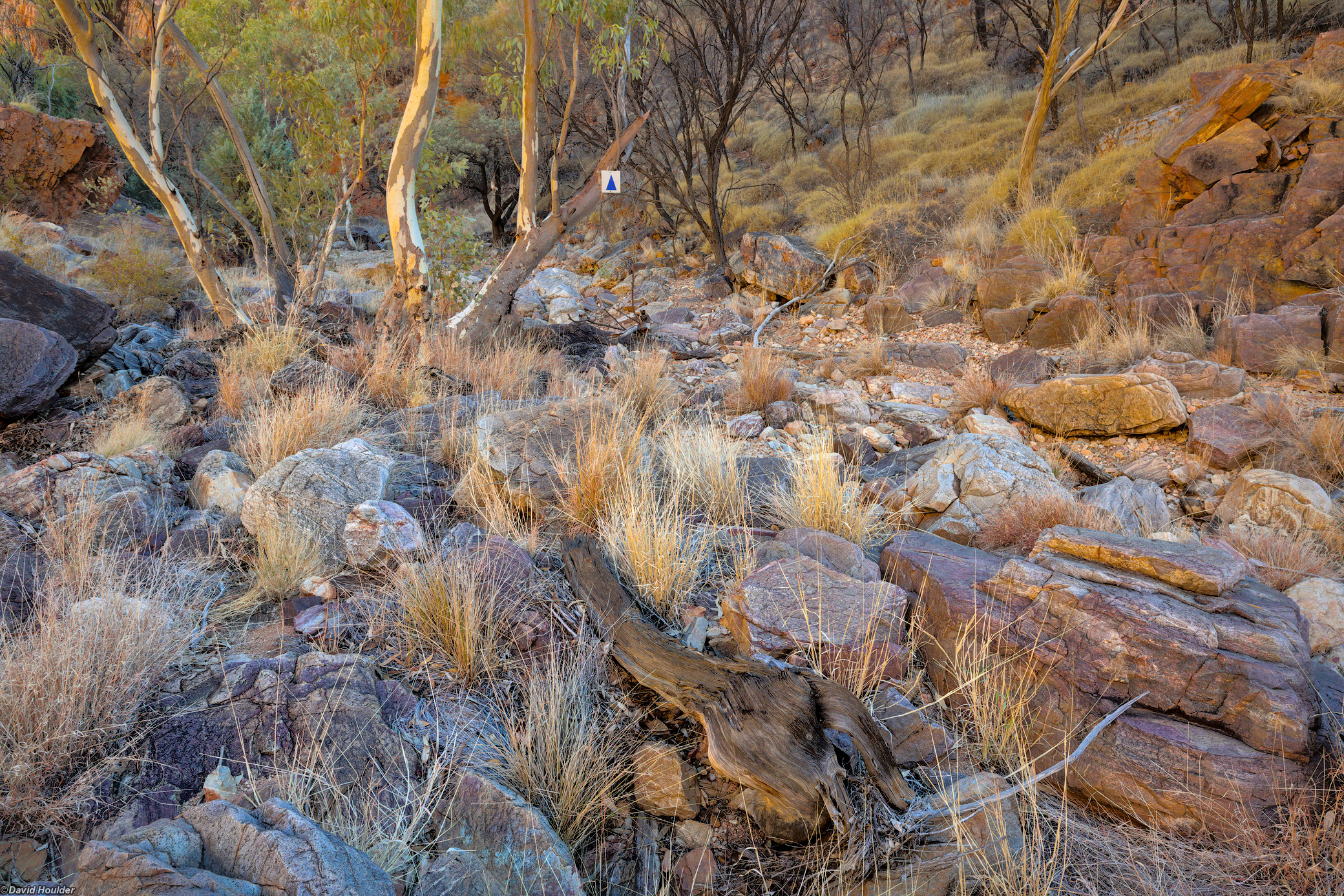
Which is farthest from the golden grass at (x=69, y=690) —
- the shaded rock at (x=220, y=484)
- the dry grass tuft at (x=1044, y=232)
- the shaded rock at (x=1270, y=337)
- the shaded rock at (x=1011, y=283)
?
the dry grass tuft at (x=1044, y=232)

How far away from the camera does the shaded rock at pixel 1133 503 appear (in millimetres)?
3656

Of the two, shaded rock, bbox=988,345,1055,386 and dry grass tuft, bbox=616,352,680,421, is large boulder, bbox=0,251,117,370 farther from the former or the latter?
shaded rock, bbox=988,345,1055,386

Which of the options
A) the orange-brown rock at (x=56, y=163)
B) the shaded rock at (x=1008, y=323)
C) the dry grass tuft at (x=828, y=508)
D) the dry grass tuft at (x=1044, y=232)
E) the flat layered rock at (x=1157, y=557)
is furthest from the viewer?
the orange-brown rock at (x=56, y=163)

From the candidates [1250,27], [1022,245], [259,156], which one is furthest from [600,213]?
[1250,27]

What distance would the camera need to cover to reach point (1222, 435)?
487 cm

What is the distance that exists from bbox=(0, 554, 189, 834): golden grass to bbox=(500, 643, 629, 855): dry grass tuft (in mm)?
1077

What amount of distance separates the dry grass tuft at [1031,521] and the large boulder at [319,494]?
3.06 metres

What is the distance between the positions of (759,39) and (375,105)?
6685mm

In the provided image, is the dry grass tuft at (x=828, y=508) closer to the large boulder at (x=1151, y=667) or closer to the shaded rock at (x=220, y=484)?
the large boulder at (x=1151, y=667)

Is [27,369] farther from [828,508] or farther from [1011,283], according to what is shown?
[1011,283]

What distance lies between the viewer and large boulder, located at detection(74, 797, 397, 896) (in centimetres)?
130

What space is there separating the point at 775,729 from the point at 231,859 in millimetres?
1333

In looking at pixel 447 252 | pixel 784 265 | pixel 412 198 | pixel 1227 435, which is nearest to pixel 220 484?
pixel 412 198

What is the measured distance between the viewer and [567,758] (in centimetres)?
198
